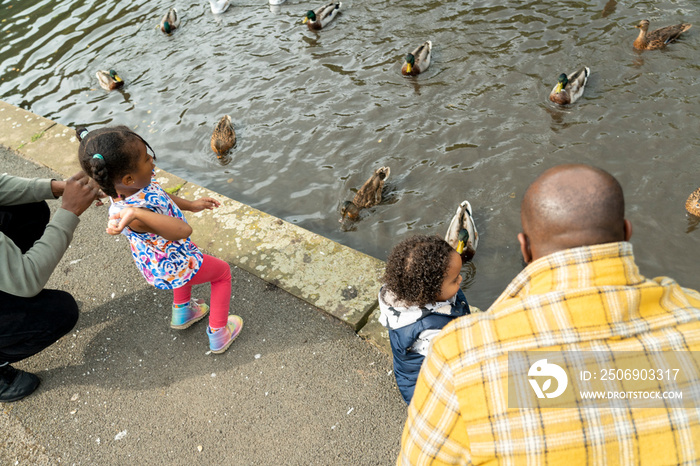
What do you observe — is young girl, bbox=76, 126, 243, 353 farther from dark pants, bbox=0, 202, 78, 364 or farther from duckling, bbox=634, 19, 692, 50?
duckling, bbox=634, 19, 692, 50

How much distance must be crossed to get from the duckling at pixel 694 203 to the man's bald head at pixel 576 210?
426cm

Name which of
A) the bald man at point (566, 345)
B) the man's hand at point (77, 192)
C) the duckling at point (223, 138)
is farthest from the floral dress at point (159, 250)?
the duckling at point (223, 138)

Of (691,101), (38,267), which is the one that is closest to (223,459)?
(38,267)

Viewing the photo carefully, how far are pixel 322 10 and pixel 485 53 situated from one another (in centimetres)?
338

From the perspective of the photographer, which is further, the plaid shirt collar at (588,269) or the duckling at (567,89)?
the duckling at (567,89)

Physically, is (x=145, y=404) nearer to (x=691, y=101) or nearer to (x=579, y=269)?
(x=579, y=269)

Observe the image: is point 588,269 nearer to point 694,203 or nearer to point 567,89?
point 694,203

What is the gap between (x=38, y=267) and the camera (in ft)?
9.98

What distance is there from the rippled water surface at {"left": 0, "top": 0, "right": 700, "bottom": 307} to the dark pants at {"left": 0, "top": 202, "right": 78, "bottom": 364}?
8.87ft

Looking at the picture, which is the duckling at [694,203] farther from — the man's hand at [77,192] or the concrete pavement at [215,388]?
the man's hand at [77,192]

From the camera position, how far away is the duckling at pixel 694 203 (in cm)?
483

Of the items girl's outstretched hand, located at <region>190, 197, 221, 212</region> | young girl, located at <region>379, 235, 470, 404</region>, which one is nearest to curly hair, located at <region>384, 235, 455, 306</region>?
young girl, located at <region>379, 235, 470, 404</region>

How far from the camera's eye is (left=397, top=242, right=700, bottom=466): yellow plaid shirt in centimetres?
127

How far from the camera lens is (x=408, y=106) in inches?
276
